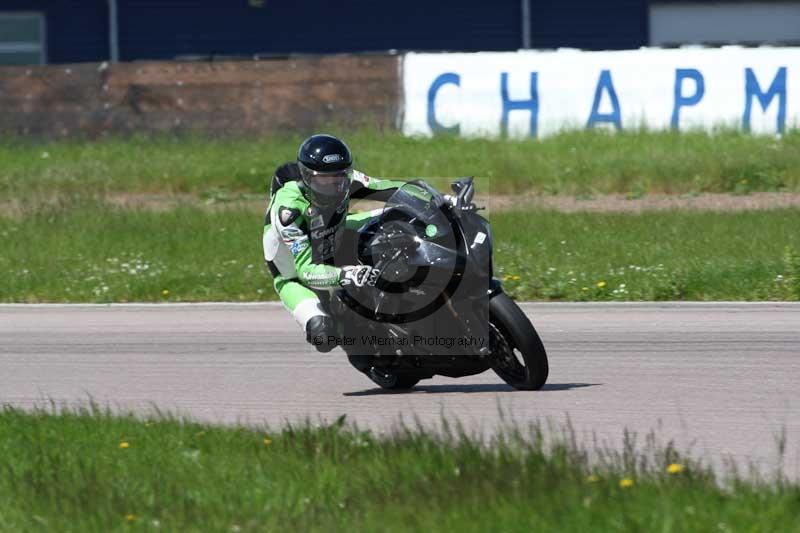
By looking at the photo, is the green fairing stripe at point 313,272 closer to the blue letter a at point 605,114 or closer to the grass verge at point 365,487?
the grass verge at point 365,487

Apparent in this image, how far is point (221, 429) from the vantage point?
24.8 ft

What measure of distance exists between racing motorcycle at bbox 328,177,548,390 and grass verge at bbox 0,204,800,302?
4956 millimetres

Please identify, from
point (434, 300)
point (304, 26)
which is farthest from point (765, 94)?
point (434, 300)

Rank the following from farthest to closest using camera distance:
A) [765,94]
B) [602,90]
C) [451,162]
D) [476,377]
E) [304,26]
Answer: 1. [304,26]
2. [602,90]
3. [765,94]
4. [451,162]
5. [476,377]

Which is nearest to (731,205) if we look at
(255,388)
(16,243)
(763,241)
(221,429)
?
(763,241)

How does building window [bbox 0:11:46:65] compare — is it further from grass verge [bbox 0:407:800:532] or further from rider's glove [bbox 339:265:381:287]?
grass verge [bbox 0:407:800:532]

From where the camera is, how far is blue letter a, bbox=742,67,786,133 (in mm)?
20703

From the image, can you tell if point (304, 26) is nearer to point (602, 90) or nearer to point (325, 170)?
point (602, 90)

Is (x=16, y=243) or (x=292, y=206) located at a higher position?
(x=292, y=206)

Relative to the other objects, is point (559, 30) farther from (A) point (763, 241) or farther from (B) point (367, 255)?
(B) point (367, 255)

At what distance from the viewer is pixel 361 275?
8.11 meters

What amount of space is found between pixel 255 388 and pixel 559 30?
23.4 m

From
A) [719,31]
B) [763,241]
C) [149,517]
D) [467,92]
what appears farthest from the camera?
[719,31]

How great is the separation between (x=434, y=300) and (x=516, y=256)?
267 inches
